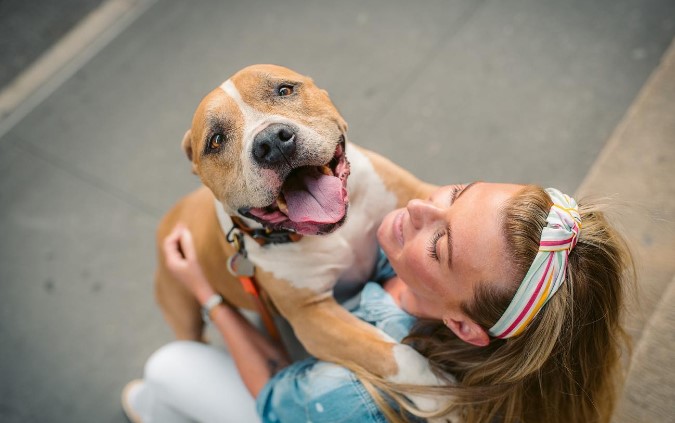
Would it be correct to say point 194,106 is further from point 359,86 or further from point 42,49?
point 42,49

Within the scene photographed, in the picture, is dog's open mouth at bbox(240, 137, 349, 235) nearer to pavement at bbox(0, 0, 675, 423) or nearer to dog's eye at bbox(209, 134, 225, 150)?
dog's eye at bbox(209, 134, 225, 150)

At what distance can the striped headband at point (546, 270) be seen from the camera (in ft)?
5.06

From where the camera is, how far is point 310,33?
4.39 metres

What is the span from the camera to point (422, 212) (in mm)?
1831

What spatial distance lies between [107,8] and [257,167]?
4181 millimetres

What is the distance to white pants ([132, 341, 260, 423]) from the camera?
A: 2.31 m

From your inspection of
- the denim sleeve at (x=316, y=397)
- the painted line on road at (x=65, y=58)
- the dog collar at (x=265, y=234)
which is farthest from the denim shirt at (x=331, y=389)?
the painted line on road at (x=65, y=58)

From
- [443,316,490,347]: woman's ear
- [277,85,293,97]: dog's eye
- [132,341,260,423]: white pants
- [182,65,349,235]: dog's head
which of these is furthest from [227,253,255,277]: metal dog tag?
[443,316,490,347]: woman's ear

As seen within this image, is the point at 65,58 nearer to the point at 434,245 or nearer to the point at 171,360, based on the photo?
the point at 171,360

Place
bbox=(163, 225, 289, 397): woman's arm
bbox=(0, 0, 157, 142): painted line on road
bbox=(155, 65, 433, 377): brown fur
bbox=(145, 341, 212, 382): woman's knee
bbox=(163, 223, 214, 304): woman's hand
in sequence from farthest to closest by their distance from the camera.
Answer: bbox=(0, 0, 157, 142): painted line on road → bbox=(163, 223, 214, 304): woman's hand → bbox=(145, 341, 212, 382): woman's knee → bbox=(163, 225, 289, 397): woman's arm → bbox=(155, 65, 433, 377): brown fur

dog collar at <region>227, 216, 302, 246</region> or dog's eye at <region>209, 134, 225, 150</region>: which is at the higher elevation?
dog's eye at <region>209, 134, 225, 150</region>

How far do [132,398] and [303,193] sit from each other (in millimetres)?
1826

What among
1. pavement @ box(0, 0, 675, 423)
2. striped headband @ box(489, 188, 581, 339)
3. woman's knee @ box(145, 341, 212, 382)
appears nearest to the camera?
striped headband @ box(489, 188, 581, 339)

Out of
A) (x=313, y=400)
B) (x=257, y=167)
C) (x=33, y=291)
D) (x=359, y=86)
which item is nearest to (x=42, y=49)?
(x=33, y=291)
